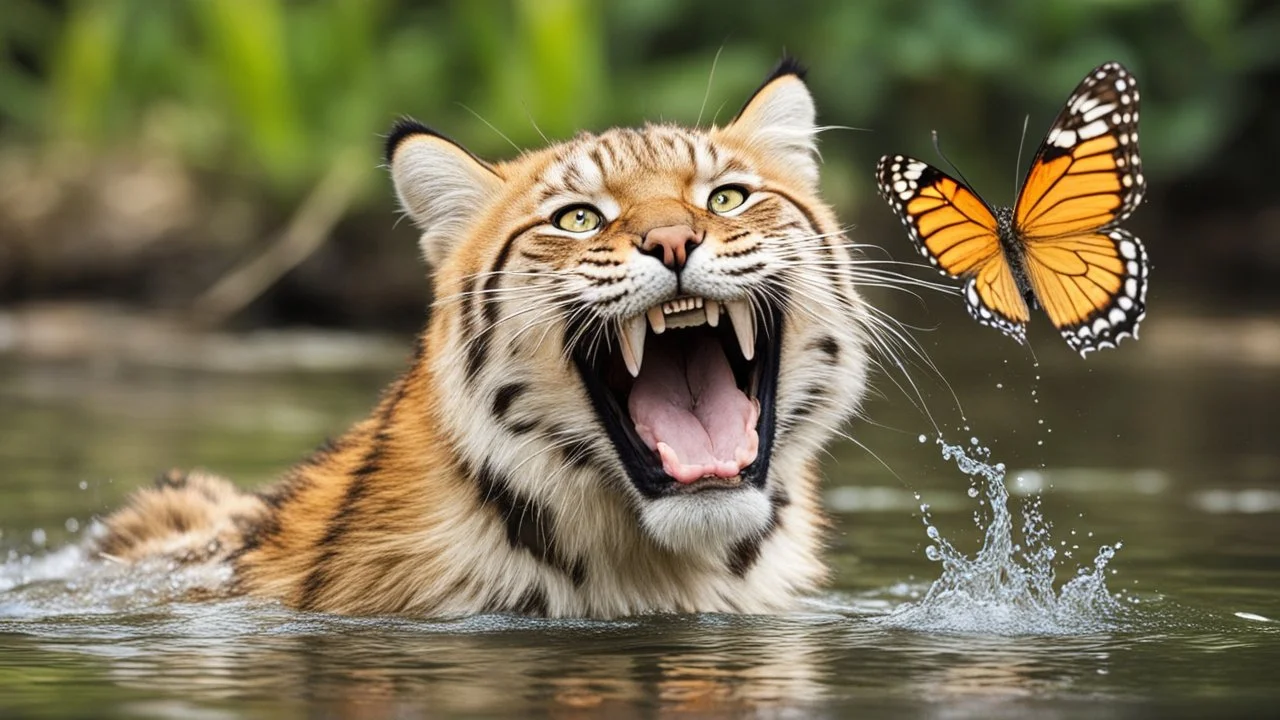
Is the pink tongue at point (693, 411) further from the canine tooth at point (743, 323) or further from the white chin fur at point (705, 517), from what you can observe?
the canine tooth at point (743, 323)

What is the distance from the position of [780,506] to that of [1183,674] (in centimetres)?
140

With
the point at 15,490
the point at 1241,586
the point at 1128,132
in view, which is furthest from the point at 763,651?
the point at 15,490

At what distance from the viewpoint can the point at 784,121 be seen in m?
6.27

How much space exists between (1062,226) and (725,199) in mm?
927

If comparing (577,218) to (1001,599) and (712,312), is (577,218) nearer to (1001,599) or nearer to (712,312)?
(712,312)

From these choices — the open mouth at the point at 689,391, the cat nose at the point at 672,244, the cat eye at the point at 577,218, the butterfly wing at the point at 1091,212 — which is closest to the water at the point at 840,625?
the open mouth at the point at 689,391

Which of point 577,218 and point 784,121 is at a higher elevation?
point 784,121

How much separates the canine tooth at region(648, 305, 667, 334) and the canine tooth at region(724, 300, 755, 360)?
0.19 metres

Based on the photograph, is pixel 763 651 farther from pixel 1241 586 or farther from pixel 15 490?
pixel 15 490

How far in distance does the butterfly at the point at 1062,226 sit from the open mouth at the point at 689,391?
A: 1.99 feet

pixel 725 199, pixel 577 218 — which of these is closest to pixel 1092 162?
pixel 725 199

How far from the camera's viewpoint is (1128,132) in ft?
18.2

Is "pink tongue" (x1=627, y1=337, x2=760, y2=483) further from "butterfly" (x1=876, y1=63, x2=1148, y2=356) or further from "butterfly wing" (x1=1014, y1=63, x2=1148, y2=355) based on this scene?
"butterfly wing" (x1=1014, y1=63, x2=1148, y2=355)

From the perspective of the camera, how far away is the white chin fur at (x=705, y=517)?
211 inches
